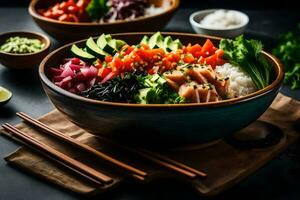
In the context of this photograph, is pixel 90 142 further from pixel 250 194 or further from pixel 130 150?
pixel 250 194

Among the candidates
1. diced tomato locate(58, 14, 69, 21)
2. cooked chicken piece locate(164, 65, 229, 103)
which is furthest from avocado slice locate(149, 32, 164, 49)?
diced tomato locate(58, 14, 69, 21)

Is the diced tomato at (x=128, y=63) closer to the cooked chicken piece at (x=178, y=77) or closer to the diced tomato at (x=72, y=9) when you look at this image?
the cooked chicken piece at (x=178, y=77)

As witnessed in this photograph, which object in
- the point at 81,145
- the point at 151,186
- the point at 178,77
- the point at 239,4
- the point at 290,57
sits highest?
the point at 178,77

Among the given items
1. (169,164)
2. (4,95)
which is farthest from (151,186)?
(4,95)

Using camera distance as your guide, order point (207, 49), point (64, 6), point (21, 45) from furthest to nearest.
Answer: point (64, 6)
point (21, 45)
point (207, 49)

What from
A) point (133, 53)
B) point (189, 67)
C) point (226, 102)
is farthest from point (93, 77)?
point (226, 102)

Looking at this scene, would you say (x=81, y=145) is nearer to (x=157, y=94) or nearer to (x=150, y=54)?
(x=157, y=94)
